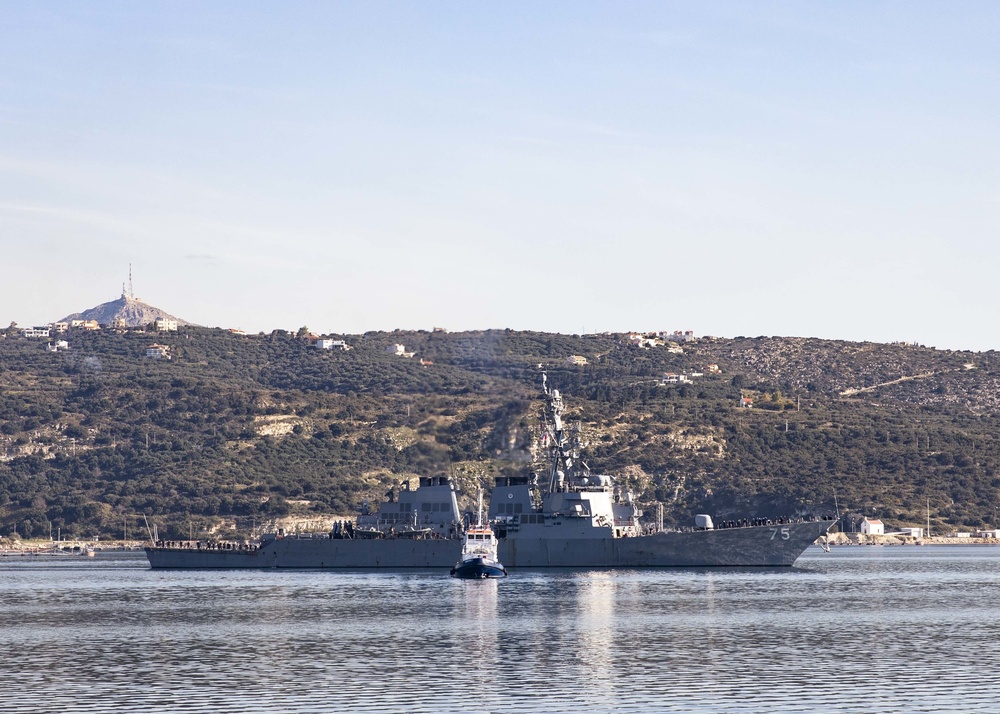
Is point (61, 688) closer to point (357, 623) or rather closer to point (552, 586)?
point (357, 623)

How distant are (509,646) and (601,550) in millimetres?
54337

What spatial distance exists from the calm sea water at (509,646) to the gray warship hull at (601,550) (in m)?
9.46

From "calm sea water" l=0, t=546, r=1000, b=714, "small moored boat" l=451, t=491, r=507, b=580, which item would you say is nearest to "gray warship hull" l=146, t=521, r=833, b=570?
"small moored boat" l=451, t=491, r=507, b=580

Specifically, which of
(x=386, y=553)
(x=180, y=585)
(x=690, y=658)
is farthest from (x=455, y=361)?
(x=690, y=658)

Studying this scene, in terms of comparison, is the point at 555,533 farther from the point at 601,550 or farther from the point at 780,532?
the point at 780,532

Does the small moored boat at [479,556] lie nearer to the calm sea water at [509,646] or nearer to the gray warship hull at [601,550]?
the calm sea water at [509,646]

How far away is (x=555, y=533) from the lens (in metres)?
111

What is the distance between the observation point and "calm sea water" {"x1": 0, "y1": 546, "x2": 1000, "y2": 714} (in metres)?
43.2

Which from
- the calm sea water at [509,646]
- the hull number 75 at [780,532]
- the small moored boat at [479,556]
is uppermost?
the hull number 75 at [780,532]

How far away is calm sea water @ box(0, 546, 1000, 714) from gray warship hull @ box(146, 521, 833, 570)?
946 cm

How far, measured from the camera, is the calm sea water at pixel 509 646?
4322 centimetres

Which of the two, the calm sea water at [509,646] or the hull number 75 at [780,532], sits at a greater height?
the hull number 75 at [780,532]

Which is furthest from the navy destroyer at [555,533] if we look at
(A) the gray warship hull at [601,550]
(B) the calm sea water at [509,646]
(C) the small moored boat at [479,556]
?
(B) the calm sea water at [509,646]

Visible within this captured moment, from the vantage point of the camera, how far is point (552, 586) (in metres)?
90.6
